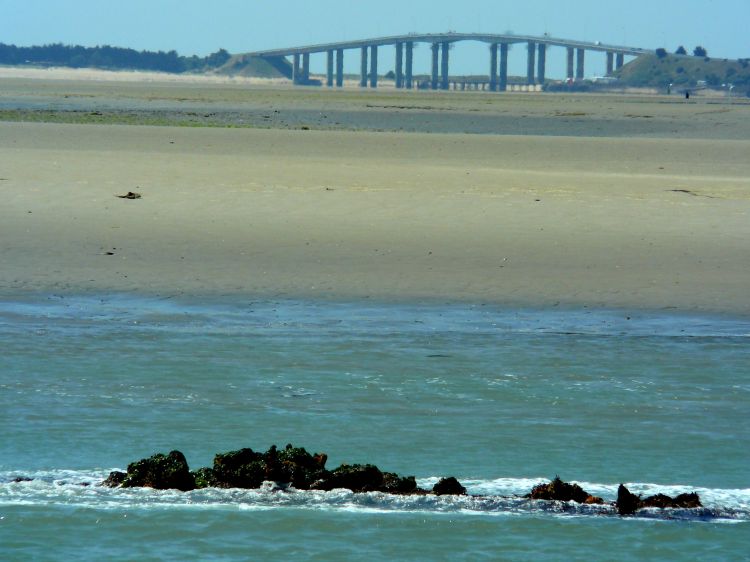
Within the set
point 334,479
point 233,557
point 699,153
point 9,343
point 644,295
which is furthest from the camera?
point 699,153

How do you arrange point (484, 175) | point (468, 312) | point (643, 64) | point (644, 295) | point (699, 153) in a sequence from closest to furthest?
point (468, 312) < point (644, 295) < point (484, 175) < point (699, 153) < point (643, 64)

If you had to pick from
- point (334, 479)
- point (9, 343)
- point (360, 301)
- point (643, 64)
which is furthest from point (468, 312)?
point (643, 64)

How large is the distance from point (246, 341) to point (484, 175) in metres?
9.65

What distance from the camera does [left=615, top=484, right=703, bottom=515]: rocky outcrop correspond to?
558 centimetres

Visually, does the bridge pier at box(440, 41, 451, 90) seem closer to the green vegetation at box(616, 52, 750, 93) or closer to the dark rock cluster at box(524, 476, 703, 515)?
the green vegetation at box(616, 52, 750, 93)

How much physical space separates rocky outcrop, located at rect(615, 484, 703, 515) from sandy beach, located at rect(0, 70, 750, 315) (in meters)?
4.88

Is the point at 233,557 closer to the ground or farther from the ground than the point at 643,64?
closer to the ground

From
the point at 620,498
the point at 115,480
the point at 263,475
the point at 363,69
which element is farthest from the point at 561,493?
the point at 363,69

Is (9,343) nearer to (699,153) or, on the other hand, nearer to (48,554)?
(48,554)

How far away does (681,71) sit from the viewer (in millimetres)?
169875

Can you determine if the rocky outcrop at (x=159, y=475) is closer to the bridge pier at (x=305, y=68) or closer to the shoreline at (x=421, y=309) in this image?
the shoreline at (x=421, y=309)

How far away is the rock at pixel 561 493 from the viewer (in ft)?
18.6

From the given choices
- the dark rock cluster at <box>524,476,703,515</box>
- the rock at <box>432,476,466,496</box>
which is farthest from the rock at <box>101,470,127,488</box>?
the dark rock cluster at <box>524,476,703,515</box>

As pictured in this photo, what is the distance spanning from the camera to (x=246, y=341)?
8930 mm
